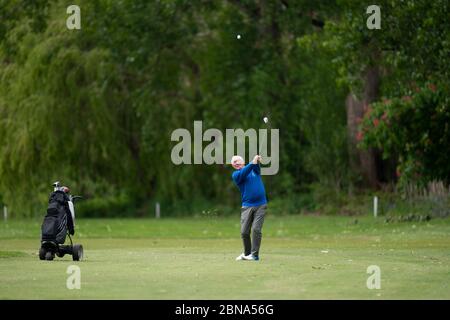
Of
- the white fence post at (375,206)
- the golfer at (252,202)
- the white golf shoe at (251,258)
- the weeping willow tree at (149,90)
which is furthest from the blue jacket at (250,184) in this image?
the weeping willow tree at (149,90)

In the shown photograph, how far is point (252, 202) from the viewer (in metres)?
21.7

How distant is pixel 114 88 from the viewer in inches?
1932

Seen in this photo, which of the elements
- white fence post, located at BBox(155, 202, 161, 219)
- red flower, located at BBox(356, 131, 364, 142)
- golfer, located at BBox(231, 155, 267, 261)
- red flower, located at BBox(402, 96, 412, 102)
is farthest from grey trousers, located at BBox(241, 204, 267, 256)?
white fence post, located at BBox(155, 202, 161, 219)

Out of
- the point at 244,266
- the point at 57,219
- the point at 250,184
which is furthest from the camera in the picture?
the point at 250,184

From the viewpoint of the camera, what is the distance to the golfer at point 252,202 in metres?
21.5

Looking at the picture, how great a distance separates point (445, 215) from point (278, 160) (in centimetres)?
1209

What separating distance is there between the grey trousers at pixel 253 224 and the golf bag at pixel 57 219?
322 cm

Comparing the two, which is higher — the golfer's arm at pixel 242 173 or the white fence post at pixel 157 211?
the golfer's arm at pixel 242 173

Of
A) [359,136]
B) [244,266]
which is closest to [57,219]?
[244,266]

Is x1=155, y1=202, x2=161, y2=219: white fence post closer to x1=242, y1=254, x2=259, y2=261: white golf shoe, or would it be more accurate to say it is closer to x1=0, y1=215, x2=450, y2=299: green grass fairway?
x1=0, y1=215, x2=450, y2=299: green grass fairway

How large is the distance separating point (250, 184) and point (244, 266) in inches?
89.2

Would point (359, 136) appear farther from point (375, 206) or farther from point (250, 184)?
point (250, 184)

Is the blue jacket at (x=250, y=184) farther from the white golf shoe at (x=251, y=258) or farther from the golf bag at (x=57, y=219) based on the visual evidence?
the golf bag at (x=57, y=219)
